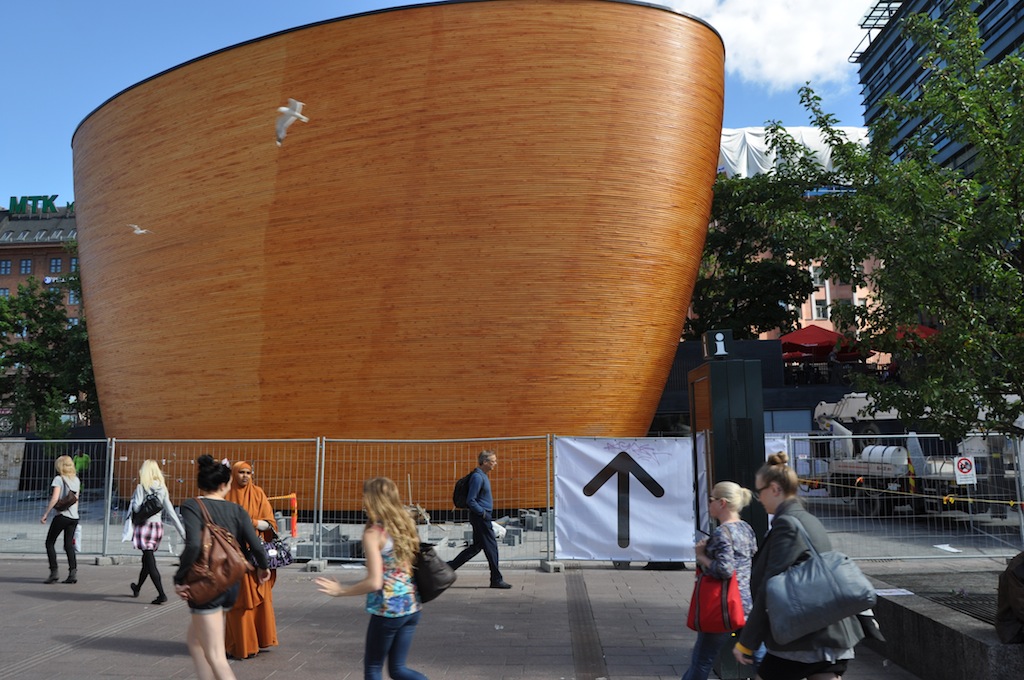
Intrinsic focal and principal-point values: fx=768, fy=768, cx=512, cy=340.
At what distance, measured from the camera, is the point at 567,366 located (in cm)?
1633

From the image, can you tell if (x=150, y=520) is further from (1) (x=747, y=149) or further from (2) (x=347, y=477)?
(1) (x=747, y=149)

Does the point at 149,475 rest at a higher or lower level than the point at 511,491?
higher

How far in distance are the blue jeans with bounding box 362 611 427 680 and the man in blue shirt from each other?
445 centimetres

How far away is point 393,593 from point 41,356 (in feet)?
130

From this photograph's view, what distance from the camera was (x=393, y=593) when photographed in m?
3.89

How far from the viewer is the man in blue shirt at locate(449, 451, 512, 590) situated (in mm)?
8414

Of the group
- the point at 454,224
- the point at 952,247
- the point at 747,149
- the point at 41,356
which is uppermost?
the point at 747,149

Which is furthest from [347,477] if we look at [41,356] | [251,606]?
[41,356]

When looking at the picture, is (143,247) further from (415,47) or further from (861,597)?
(861,597)

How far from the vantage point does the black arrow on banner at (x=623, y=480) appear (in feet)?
31.1

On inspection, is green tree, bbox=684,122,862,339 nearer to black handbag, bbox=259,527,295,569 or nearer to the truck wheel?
the truck wheel

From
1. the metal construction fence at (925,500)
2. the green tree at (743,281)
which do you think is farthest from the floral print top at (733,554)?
the green tree at (743,281)

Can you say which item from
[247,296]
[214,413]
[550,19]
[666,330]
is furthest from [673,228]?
[214,413]

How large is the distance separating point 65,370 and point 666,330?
98.8ft
